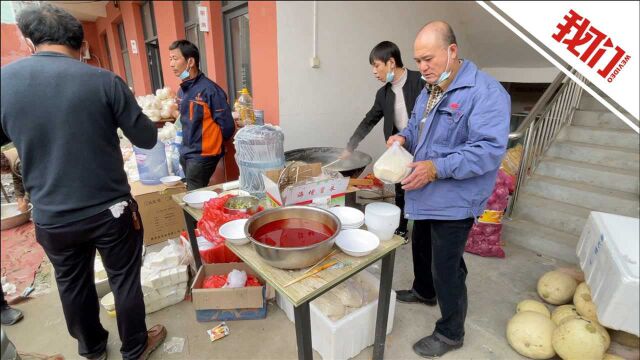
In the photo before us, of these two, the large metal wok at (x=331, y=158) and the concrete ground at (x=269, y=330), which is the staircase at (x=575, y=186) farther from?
the large metal wok at (x=331, y=158)

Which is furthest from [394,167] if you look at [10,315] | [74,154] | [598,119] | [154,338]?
[598,119]

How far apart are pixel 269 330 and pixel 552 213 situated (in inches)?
A: 121

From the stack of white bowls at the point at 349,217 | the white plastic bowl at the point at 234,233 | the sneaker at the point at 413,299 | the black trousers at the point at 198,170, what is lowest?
the sneaker at the point at 413,299

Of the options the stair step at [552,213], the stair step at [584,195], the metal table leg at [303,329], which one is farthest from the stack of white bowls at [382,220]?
the stair step at [584,195]

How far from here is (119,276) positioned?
5.14 feet

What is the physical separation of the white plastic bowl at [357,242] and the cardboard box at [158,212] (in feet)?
7.24

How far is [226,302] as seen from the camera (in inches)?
80.0

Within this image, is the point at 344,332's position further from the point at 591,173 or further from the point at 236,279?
the point at 591,173

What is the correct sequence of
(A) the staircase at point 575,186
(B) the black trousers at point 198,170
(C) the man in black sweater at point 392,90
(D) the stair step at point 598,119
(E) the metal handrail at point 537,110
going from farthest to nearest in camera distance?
(D) the stair step at point 598,119 < (E) the metal handrail at point 537,110 < (A) the staircase at point 575,186 < (B) the black trousers at point 198,170 < (C) the man in black sweater at point 392,90

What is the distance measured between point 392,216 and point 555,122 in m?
3.46

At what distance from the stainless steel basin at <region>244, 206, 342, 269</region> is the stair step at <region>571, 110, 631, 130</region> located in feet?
13.5

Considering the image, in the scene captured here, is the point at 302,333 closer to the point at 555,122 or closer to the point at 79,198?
the point at 79,198

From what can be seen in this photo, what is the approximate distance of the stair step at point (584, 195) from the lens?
114 inches

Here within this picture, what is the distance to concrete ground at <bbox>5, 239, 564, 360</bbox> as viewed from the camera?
6.13 feet
